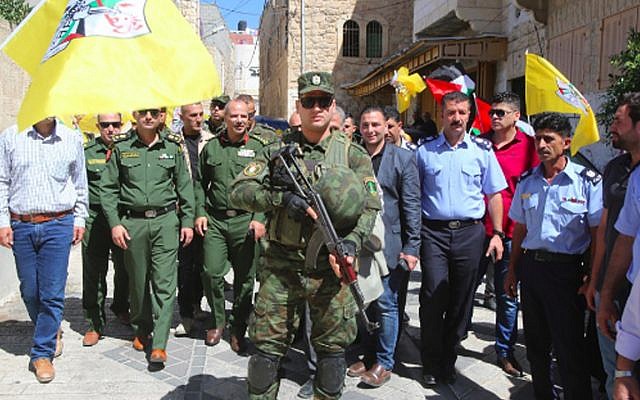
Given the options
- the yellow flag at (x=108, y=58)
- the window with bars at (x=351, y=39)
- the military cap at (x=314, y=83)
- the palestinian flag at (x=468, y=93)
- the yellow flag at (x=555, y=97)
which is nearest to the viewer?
the yellow flag at (x=108, y=58)

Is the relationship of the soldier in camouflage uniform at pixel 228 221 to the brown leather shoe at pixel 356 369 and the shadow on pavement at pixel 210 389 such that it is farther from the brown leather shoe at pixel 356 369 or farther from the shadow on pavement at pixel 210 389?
the brown leather shoe at pixel 356 369

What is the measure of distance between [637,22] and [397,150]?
18.3ft

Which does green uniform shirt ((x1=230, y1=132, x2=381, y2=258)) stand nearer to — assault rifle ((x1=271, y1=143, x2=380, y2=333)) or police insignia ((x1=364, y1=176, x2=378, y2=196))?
police insignia ((x1=364, y1=176, x2=378, y2=196))

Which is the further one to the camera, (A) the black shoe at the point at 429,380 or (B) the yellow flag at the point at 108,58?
(A) the black shoe at the point at 429,380

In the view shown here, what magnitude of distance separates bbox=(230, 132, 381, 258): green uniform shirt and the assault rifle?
0.42 ft

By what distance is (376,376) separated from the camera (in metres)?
4.42

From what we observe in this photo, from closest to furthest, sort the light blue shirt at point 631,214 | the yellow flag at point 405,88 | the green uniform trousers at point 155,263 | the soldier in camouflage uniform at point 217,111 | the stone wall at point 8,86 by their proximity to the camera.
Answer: the light blue shirt at point 631,214 → the green uniform trousers at point 155,263 → the soldier in camouflage uniform at point 217,111 → the stone wall at point 8,86 → the yellow flag at point 405,88

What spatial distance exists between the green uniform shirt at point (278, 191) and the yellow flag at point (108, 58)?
509 mm

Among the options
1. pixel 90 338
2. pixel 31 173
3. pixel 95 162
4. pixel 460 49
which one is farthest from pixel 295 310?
pixel 460 49

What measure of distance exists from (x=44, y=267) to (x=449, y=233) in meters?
2.99

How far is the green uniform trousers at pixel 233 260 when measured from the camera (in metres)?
5.13

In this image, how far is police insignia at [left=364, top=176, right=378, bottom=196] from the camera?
350 cm

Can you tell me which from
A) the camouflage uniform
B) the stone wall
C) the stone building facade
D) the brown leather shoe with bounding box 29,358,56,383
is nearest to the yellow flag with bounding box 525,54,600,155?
the camouflage uniform

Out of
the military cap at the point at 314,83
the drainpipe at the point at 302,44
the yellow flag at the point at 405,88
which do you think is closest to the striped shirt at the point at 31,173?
the military cap at the point at 314,83
